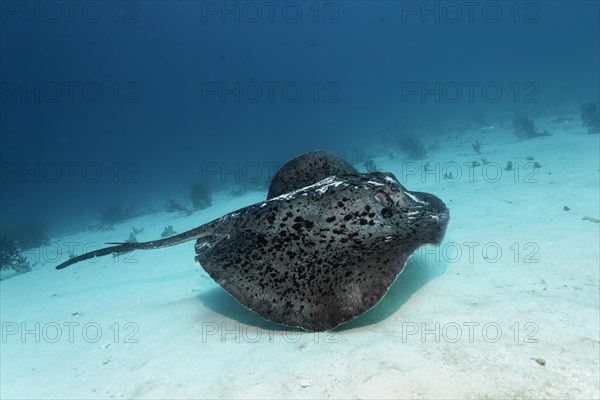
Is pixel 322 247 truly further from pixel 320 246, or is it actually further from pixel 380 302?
pixel 380 302

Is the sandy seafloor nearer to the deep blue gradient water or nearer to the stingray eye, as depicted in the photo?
the stingray eye

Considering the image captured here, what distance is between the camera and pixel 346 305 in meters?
2.73

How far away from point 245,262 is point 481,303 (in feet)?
8.04

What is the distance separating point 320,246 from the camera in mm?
3305

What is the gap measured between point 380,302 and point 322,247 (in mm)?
974

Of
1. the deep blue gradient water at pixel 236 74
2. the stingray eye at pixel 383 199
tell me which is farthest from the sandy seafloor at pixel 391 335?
the deep blue gradient water at pixel 236 74

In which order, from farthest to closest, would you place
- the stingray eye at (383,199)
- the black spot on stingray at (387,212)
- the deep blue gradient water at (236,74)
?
the deep blue gradient water at (236,74), the stingray eye at (383,199), the black spot on stingray at (387,212)

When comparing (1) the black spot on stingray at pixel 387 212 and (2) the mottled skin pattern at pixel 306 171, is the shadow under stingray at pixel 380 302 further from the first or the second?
(2) the mottled skin pattern at pixel 306 171

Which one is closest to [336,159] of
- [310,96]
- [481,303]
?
[481,303]

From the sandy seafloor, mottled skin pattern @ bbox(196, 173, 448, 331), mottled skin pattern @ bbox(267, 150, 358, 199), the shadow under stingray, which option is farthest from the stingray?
mottled skin pattern @ bbox(267, 150, 358, 199)

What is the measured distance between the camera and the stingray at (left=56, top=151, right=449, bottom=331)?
2795mm

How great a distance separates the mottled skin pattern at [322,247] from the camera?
2793 mm

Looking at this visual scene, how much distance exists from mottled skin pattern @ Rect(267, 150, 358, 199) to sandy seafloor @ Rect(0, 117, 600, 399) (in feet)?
6.33

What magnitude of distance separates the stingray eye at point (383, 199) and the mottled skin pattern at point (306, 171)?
1642mm
